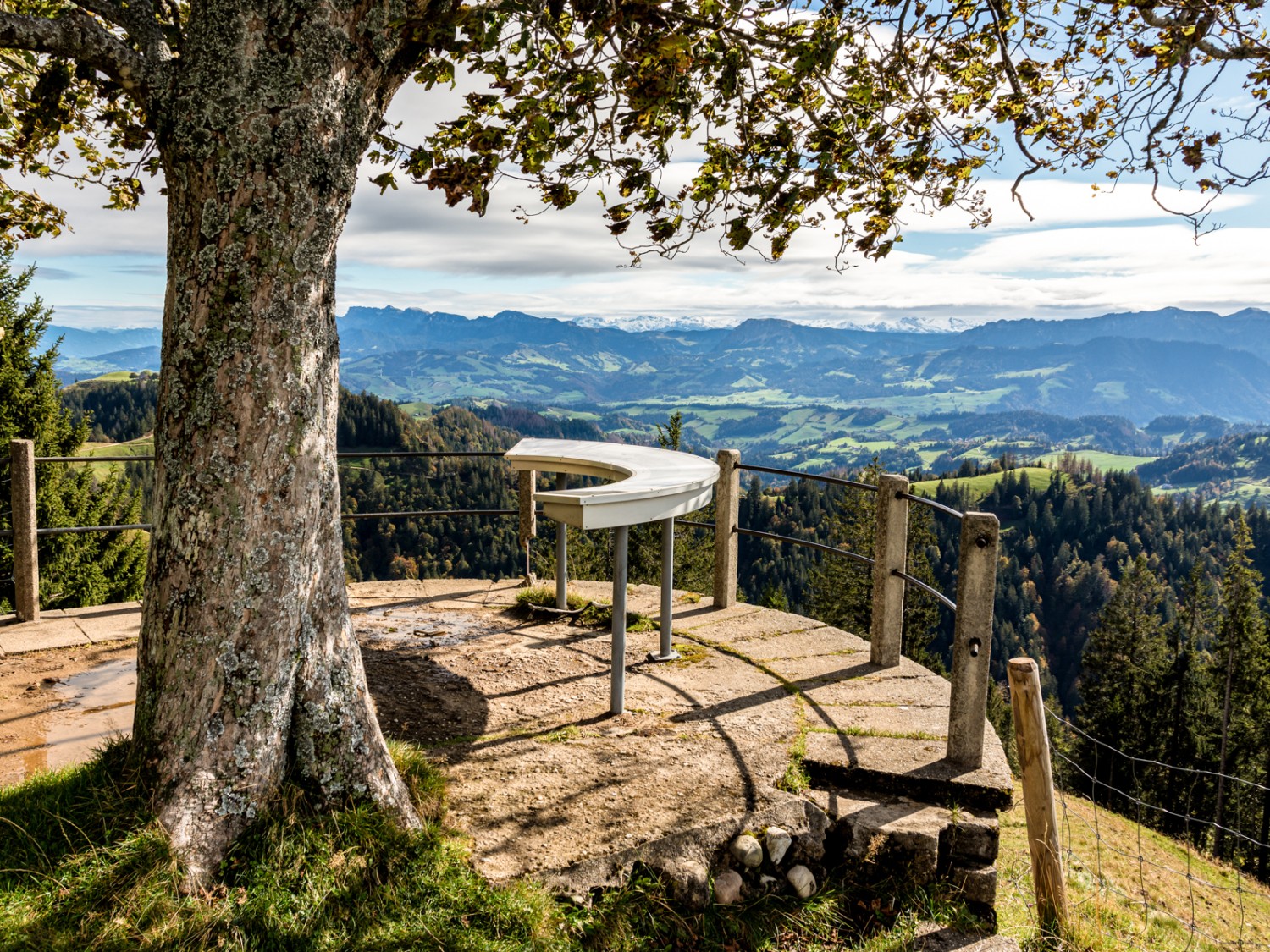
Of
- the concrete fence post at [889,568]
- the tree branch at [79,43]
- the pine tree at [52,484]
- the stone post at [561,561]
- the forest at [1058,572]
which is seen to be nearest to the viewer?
the tree branch at [79,43]

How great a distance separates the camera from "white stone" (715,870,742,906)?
3.60 metres

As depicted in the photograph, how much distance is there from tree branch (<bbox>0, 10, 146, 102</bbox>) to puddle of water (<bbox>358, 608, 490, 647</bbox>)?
13.4 ft

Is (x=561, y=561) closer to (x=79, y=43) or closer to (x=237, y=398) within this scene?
(x=237, y=398)

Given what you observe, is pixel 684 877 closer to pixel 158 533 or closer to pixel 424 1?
pixel 158 533

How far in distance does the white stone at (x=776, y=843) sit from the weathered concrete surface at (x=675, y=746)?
0.13ft

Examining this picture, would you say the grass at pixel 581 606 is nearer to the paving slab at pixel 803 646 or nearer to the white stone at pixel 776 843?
the paving slab at pixel 803 646

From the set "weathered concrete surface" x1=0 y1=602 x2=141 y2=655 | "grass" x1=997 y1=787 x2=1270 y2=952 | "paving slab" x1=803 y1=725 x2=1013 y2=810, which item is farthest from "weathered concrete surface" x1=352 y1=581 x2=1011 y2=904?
"weathered concrete surface" x1=0 y1=602 x2=141 y2=655

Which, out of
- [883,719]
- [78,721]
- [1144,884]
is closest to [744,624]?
[883,719]

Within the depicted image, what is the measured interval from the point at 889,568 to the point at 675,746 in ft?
6.65

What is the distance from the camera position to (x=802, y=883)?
375cm

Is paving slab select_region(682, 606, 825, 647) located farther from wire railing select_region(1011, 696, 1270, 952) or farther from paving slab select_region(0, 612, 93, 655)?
paving slab select_region(0, 612, 93, 655)

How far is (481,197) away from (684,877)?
3.85 meters

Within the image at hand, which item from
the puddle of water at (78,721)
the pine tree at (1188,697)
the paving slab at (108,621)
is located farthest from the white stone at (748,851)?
the pine tree at (1188,697)

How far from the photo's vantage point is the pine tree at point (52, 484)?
61.0 ft
